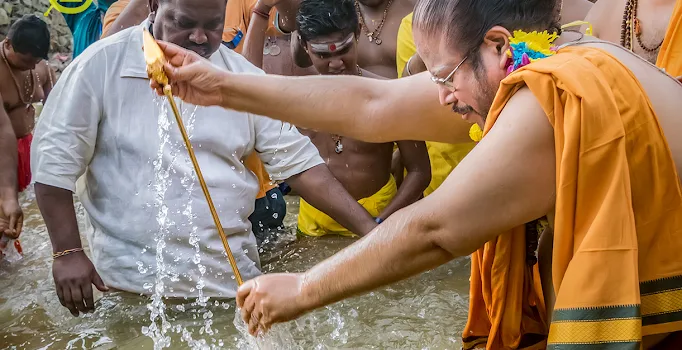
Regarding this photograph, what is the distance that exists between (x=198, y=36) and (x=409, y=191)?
1.49 m

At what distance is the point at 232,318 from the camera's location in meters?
3.20

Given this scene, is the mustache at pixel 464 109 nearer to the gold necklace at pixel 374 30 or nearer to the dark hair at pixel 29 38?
the gold necklace at pixel 374 30

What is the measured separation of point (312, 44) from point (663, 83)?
243cm

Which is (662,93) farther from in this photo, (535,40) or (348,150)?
(348,150)

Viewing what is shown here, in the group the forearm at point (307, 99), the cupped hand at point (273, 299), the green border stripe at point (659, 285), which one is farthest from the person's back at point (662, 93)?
the cupped hand at point (273, 299)

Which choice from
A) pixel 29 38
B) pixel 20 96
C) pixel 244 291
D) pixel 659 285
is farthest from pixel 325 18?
pixel 20 96

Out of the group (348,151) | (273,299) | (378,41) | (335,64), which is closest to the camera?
(273,299)

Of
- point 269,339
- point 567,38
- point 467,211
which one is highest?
point 567,38

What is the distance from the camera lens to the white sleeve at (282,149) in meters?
3.28

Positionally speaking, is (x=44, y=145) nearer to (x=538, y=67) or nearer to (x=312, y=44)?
(x=312, y=44)

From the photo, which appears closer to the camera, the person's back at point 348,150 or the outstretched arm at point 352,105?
the outstretched arm at point 352,105

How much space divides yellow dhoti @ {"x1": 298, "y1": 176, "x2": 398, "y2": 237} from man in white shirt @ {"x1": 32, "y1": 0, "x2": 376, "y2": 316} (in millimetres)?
1118

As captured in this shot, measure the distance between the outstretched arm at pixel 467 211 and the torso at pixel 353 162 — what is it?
96.0 inches

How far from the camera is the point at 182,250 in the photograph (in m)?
3.11
